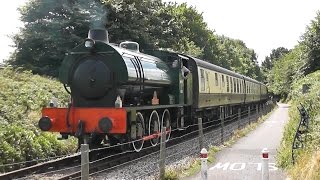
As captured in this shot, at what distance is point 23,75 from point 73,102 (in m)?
7.80

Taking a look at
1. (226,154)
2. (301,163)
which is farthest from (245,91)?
(301,163)

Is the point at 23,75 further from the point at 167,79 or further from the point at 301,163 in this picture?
the point at 301,163

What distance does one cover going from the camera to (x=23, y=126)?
41.7ft

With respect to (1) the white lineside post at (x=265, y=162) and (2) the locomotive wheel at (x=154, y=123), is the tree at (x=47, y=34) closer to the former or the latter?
(2) the locomotive wheel at (x=154, y=123)

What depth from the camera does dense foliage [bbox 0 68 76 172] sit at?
1109 centimetres

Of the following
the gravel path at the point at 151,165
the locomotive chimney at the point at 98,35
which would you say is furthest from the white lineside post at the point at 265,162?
the locomotive chimney at the point at 98,35

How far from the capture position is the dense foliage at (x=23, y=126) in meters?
11.1

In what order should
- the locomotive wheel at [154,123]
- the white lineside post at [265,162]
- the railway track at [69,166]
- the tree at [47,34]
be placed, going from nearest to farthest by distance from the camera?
the white lineside post at [265,162], the railway track at [69,166], the locomotive wheel at [154,123], the tree at [47,34]

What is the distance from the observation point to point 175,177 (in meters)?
8.96

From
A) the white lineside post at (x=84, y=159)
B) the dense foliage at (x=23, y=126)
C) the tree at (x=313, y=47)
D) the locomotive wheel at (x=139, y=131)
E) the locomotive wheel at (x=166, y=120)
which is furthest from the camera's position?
the tree at (x=313, y=47)

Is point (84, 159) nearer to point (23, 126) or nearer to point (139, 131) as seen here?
point (139, 131)

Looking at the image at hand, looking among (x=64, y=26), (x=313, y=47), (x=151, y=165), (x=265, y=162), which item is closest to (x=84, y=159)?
(x=265, y=162)

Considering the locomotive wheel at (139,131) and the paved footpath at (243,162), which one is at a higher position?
the locomotive wheel at (139,131)

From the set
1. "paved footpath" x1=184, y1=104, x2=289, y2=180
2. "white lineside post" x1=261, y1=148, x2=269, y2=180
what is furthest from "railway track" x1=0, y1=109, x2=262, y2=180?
"white lineside post" x1=261, y1=148, x2=269, y2=180
